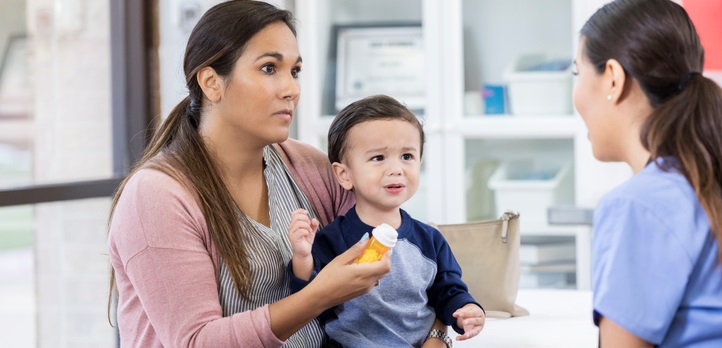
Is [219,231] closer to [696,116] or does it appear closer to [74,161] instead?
[696,116]

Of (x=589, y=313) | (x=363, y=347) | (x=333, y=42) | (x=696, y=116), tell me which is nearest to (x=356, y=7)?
(x=333, y=42)

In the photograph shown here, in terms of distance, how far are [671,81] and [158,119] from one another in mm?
2459

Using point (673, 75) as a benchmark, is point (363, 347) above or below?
below

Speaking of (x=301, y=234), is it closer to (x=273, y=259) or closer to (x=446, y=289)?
(x=273, y=259)

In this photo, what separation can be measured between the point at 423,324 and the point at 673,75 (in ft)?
2.05

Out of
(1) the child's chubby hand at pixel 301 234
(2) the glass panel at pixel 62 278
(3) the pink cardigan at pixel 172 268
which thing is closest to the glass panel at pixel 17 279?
(2) the glass panel at pixel 62 278

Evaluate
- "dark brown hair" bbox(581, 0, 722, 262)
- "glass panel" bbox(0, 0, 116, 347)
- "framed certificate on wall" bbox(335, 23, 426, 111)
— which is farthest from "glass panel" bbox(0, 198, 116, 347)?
"dark brown hair" bbox(581, 0, 722, 262)

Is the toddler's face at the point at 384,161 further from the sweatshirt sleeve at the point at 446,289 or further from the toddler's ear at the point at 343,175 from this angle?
the sweatshirt sleeve at the point at 446,289

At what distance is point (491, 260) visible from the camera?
1.89m

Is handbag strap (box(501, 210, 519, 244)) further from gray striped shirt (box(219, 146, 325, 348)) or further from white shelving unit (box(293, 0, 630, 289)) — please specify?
white shelving unit (box(293, 0, 630, 289))

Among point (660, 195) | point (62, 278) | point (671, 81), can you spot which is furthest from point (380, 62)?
point (660, 195)

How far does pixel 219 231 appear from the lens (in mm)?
1574

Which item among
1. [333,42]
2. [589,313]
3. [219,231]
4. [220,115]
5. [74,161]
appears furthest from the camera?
[333,42]

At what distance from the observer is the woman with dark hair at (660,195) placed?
1184 millimetres
